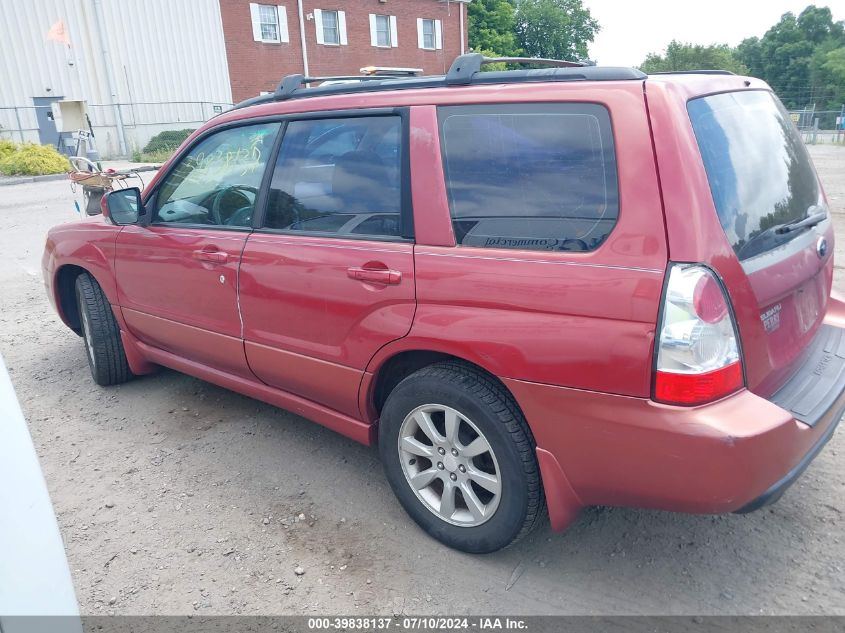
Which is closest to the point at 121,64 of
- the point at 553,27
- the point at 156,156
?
the point at 156,156

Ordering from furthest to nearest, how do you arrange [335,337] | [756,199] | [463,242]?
[335,337] < [463,242] < [756,199]

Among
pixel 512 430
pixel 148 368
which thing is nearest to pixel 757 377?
pixel 512 430

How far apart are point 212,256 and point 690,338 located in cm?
236

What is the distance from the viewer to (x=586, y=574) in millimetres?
2635

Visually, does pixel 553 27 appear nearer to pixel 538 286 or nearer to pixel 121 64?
pixel 121 64

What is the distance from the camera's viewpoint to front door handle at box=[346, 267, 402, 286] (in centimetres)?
265

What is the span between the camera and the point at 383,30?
33.7 meters

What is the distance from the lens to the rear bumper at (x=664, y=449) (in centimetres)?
205

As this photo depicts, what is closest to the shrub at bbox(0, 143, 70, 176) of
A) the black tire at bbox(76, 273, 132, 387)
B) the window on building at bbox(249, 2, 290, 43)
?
the window on building at bbox(249, 2, 290, 43)

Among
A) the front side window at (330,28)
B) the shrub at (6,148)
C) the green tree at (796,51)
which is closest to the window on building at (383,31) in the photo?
the front side window at (330,28)

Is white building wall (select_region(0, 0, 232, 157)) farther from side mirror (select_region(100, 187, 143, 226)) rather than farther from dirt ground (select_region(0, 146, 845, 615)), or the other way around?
dirt ground (select_region(0, 146, 845, 615))

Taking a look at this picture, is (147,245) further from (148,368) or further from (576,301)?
(576,301)

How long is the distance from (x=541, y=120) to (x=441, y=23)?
37138 mm

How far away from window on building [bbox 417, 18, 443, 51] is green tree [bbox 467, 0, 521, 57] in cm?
697
